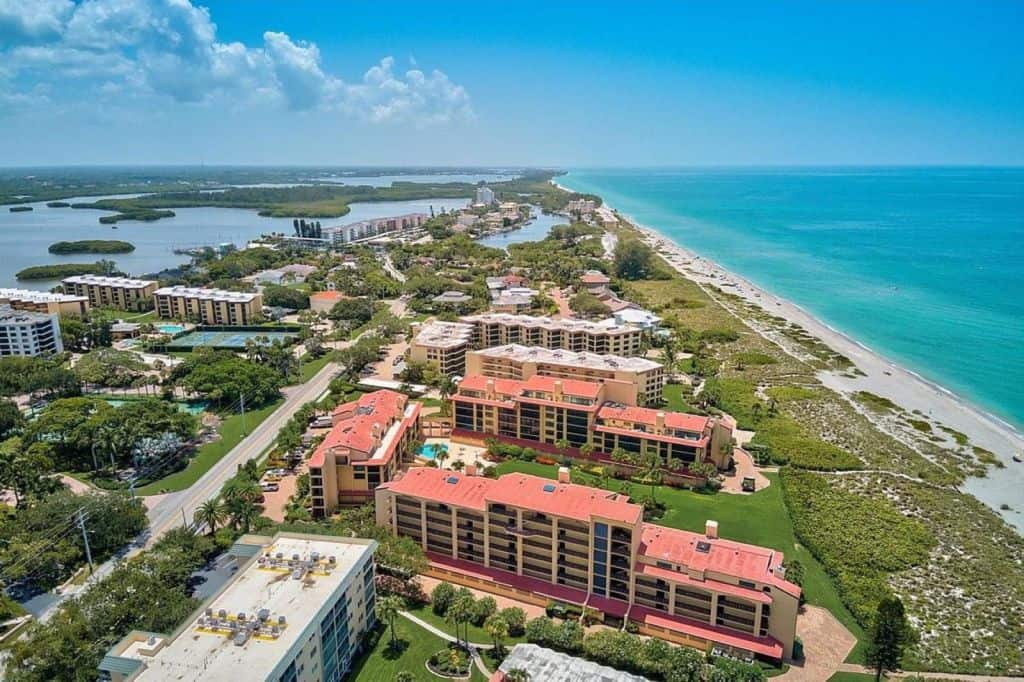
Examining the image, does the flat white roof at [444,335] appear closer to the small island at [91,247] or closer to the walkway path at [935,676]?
the walkway path at [935,676]

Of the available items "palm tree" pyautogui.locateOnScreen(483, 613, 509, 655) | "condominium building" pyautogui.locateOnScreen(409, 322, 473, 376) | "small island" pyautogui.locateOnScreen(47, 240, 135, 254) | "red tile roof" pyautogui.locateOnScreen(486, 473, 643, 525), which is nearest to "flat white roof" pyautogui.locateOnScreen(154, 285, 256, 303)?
"condominium building" pyautogui.locateOnScreen(409, 322, 473, 376)

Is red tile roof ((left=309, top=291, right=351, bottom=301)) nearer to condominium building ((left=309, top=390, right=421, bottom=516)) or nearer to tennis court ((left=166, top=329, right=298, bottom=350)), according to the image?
tennis court ((left=166, top=329, right=298, bottom=350))

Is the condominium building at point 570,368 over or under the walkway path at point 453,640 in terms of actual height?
over

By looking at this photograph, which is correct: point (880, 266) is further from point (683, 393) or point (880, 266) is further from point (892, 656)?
point (892, 656)

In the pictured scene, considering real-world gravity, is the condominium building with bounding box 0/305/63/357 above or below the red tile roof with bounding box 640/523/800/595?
above

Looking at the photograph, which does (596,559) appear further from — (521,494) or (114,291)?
(114,291)

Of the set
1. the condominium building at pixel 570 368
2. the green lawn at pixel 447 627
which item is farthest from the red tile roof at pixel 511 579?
the condominium building at pixel 570 368

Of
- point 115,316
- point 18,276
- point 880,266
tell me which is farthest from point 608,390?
point 18,276
